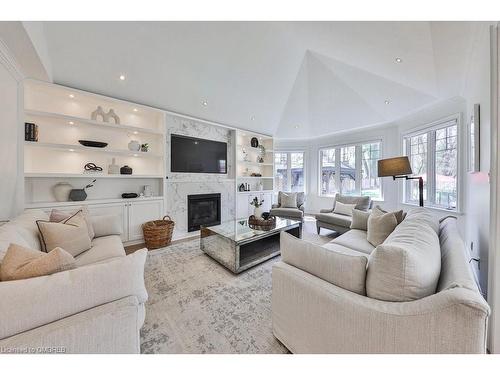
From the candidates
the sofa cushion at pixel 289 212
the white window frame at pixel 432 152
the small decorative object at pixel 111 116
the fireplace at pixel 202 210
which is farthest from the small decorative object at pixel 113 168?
the white window frame at pixel 432 152

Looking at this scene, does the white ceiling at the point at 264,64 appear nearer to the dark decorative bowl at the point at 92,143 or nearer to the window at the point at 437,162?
the window at the point at 437,162

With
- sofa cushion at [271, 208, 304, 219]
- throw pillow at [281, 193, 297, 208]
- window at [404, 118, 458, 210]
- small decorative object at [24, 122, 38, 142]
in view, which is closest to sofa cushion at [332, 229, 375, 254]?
sofa cushion at [271, 208, 304, 219]

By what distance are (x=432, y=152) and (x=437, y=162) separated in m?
0.22

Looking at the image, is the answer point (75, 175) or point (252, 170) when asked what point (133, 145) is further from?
point (252, 170)

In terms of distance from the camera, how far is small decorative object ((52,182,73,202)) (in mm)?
3047

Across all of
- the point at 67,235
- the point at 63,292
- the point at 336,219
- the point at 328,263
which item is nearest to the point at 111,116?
the point at 67,235

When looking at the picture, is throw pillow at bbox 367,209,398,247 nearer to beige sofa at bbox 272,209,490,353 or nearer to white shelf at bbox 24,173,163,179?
beige sofa at bbox 272,209,490,353

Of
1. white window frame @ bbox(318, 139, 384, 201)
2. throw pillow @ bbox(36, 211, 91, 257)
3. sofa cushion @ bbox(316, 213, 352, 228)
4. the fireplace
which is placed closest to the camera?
throw pillow @ bbox(36, 211, 91, 257)

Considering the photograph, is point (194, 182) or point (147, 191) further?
point (194, 182)

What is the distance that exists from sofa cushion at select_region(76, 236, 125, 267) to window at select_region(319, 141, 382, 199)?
19.2ft

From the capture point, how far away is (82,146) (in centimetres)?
312

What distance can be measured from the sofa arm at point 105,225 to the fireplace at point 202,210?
1926 mm
